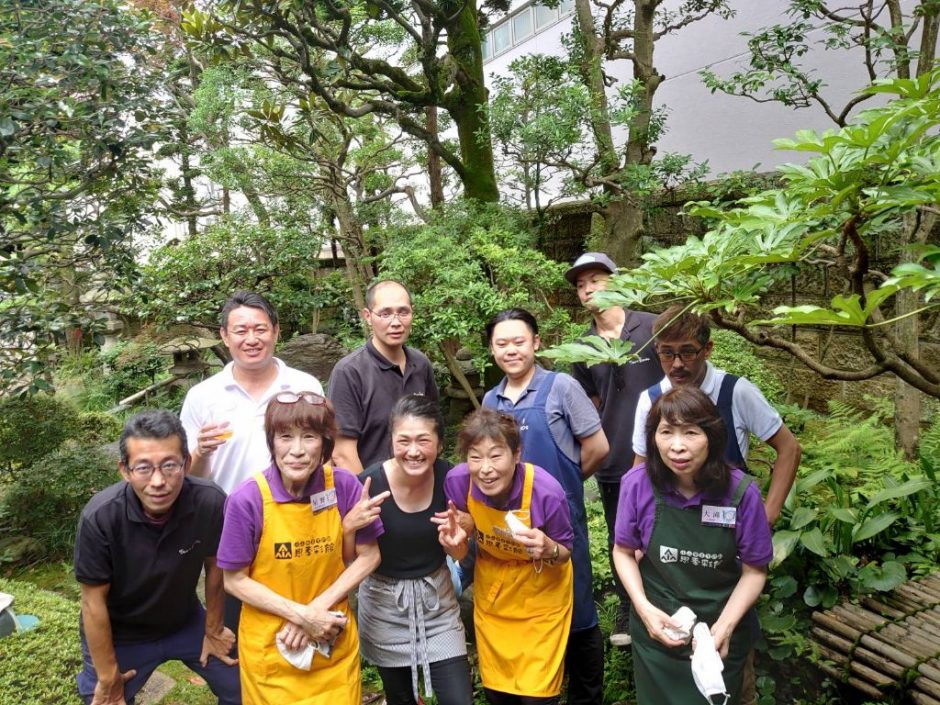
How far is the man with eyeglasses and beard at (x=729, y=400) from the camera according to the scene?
7.70 feet

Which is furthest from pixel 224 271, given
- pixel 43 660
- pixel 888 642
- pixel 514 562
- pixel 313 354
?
pixel 888 642

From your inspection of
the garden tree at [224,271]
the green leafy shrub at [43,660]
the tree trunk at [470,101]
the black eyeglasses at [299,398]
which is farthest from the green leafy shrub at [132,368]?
the black eyeglasses at [299,398]

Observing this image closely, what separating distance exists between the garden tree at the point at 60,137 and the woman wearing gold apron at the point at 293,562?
242cm

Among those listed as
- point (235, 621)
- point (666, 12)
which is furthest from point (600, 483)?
point (666, 12)

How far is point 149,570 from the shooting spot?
234cm

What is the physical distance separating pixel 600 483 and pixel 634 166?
12.0ft

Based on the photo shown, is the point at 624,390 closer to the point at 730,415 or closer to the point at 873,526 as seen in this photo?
the point at 730,415

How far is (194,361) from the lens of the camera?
884 centimetres

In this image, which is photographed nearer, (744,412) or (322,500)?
(322,500)

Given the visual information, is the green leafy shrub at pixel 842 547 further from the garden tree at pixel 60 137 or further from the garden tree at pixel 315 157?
the garden tree at pixel 315 157

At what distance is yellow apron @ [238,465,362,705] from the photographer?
2.20 m

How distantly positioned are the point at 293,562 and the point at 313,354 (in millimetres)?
5520

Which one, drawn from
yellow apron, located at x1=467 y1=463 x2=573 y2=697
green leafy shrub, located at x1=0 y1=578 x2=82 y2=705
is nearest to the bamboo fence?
yellow apron, located at x1=467 y1=463 x2=573 y2=697

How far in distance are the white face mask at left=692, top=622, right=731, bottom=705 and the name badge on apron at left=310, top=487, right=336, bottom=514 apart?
49.7 inches
